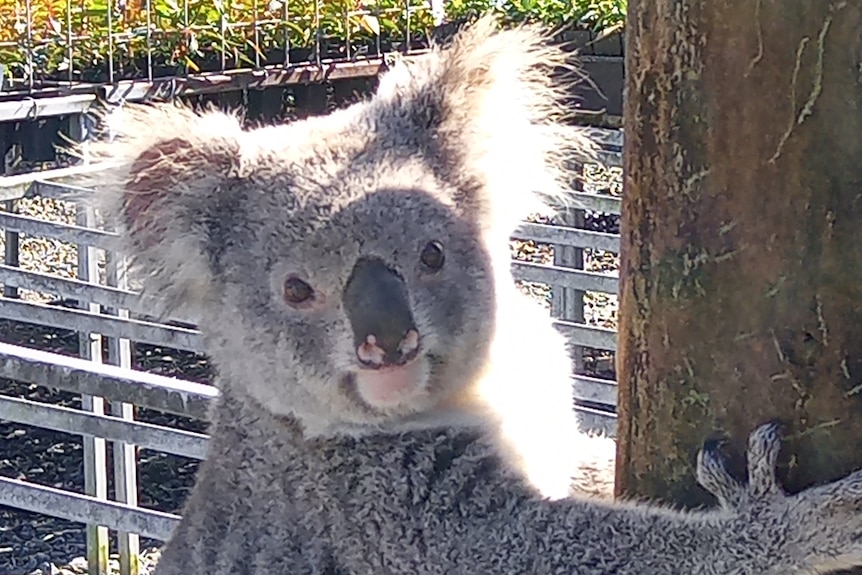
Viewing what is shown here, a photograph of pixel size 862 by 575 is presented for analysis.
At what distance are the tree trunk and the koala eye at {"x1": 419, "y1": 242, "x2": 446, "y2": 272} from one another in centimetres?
60

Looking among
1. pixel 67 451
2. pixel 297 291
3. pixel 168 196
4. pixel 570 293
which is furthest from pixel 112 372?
pixel 67 451

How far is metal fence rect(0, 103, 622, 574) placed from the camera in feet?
8.11

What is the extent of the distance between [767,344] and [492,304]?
0.85 metres

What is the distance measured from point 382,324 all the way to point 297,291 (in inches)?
8.8

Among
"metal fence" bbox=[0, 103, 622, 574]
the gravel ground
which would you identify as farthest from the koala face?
the gravel ground

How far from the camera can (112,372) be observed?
2473 mm

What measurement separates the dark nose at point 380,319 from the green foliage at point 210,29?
3.48 m

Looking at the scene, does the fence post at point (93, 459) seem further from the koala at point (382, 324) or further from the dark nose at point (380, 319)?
the dark nose at point (380, 319)

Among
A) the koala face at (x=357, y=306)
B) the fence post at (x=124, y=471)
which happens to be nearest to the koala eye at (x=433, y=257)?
the koala face at (x=357, y=306)

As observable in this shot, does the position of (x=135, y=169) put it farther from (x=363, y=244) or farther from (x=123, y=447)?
(x=123, y=447)

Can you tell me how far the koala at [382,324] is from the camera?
76.5 inches

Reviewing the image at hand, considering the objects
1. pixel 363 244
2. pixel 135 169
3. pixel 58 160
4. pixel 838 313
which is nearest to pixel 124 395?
pixel 135 169

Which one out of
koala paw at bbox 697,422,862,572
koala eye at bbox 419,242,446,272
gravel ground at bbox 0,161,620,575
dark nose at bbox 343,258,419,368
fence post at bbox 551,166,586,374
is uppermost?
koala eye at bbox 419,242,446,272

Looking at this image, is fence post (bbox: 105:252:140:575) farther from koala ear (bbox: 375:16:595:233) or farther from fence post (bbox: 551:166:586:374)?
koala ear (bbox: 375:16:595:233)
